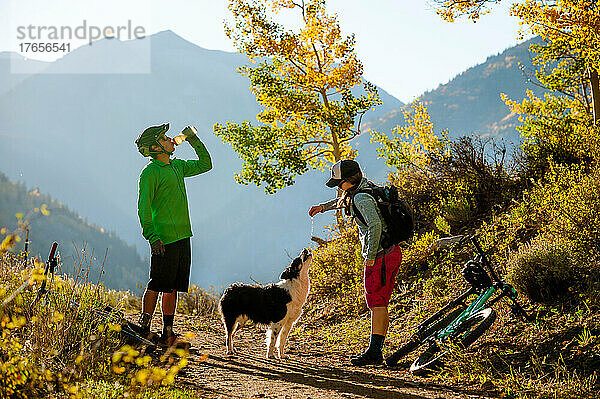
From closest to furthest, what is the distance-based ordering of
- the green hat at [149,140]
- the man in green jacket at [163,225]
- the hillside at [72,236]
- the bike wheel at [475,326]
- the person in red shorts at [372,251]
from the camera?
the bike wheel at [475,326] < the person in red shorts at [372,251] < the man in green jacket at [163,225] < the green hat at [149,140] < the hillside at [72,236]

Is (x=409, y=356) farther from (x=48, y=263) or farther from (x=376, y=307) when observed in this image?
(x=48, y=263)

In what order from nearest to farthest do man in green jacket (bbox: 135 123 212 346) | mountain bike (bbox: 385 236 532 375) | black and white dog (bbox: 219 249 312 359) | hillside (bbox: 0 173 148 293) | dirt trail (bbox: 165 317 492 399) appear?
dirt trail (bbox: 165 317 492 399) → mountain bike (bbox: 385 236 532 375) → man in green jacket (bbox: 135 123 212 346) → black and white dog (bbox: 219 249 312 359) → hillside (bbox: 0 173 148 293)

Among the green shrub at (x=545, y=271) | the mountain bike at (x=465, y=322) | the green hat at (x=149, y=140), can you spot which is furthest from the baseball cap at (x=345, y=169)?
the green shrub at (x=545, y=271)

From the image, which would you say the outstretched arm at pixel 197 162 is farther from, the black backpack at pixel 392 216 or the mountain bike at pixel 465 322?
the mountain bike at pixel 465 322

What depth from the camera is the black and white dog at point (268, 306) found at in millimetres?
6352

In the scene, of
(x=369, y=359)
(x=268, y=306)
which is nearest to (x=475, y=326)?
(x=369, y=359)

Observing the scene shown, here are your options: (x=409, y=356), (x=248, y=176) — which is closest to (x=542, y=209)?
(x=409, y=356)

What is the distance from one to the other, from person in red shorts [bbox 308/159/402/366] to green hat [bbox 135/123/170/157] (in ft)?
6.60

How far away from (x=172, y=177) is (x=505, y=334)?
3.99 m

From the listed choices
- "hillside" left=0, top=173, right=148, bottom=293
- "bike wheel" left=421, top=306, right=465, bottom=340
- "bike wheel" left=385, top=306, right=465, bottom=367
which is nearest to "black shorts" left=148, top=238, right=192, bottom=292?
"bike wheel" left=385, top=306, right=465, bottom=367

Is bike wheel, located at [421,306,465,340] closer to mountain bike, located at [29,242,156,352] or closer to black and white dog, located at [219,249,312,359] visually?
black and white dog, located at [219,249,312,359]

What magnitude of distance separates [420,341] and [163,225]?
305cm

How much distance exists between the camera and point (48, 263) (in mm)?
5562

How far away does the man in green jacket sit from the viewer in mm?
5738
